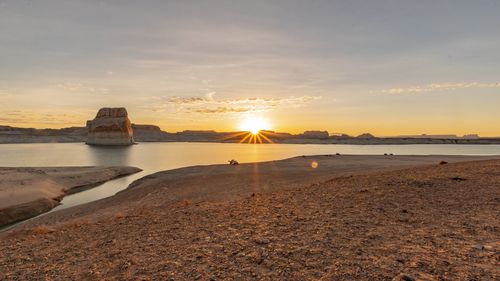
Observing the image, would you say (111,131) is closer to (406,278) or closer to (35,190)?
(35,190)

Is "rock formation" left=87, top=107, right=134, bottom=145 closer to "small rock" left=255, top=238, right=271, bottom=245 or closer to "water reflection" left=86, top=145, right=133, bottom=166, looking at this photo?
"water reflection" left=86, top=145, right=133, bottom=166

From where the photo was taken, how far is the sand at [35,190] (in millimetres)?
22078

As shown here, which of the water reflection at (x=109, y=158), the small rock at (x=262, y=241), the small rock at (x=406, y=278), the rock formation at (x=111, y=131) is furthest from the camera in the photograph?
the rock formation at (x=111, y=131)

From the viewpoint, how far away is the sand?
72.4ft

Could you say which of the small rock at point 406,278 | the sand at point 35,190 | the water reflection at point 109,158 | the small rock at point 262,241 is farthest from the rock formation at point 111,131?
the small rock at point 406,278

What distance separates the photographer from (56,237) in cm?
1064

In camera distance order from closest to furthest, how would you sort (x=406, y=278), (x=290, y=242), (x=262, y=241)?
(x=406, y=278) → (x=290, y=242) → (x=262, y=241)

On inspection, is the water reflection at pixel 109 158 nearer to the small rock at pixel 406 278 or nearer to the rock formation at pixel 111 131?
the small rock at pixel 406 278

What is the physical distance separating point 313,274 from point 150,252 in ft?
14.5

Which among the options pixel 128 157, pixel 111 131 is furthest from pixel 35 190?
pixel 111 131

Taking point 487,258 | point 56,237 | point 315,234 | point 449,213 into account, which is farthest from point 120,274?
point 449,213

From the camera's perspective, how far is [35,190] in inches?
1097

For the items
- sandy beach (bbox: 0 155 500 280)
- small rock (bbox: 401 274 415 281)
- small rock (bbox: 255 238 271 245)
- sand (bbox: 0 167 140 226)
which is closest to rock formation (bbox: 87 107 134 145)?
sand (bbox: 0 167 140 226)

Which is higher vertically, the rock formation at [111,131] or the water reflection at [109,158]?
the rock formation at [111,131]
